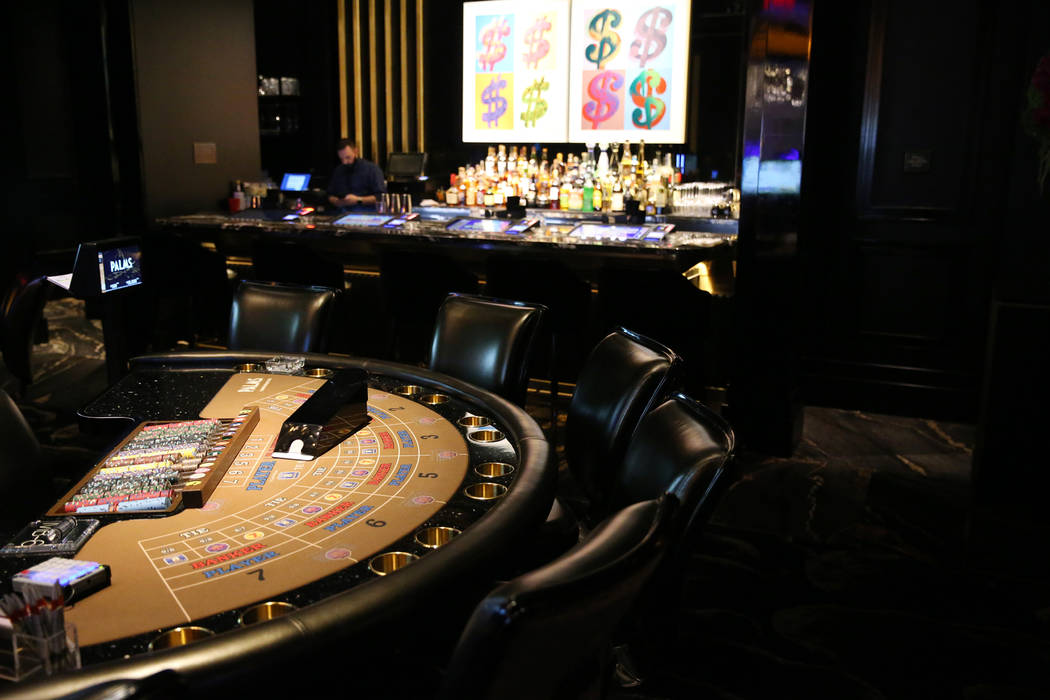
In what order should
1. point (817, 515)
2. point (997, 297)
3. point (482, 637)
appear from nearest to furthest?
point (482, 637) → point (997, 297) → point (817, 515)

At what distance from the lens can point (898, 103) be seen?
4668 mm

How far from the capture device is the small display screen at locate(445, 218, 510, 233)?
15.5ft

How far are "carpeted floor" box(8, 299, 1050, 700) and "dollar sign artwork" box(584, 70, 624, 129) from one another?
3.83 m

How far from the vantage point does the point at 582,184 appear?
6.25m

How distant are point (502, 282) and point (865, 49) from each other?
239cm

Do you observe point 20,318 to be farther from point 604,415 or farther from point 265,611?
point 265,611

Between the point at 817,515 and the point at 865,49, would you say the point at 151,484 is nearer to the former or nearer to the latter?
the point at 817,515

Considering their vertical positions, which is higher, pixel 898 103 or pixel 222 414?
pixel 898 103

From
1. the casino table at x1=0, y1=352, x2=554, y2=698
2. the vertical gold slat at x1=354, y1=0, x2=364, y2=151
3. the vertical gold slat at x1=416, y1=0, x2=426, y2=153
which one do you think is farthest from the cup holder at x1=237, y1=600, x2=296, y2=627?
the vertical gold slat at x1=354, y1=0, x2=364, y2=151

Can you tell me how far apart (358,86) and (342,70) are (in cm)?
25

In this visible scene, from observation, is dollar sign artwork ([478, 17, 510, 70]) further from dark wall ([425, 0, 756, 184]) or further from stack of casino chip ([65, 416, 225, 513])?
stack of casino chip ([65, 416, 225, 513])

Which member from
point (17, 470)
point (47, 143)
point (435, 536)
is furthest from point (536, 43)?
point (435, 536)

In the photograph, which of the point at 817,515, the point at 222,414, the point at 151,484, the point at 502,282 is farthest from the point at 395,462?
the point at 502,282

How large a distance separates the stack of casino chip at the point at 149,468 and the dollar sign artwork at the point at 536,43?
601 cm
